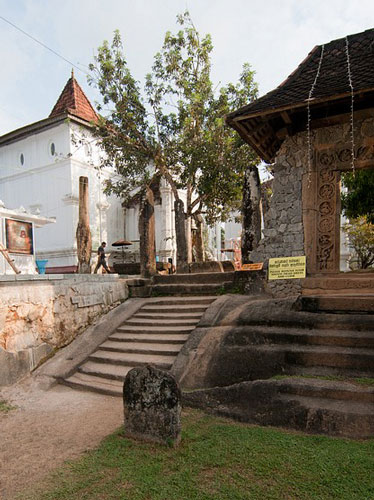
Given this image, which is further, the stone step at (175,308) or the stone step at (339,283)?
the stone step at (175,308)

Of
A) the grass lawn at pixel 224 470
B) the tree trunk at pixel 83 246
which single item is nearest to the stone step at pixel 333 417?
the grass lawn at pixel 224 470

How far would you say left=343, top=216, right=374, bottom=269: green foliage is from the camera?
14.9 meters

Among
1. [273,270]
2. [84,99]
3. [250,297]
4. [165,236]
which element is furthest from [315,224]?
[84,99]

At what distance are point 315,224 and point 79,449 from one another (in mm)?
5737

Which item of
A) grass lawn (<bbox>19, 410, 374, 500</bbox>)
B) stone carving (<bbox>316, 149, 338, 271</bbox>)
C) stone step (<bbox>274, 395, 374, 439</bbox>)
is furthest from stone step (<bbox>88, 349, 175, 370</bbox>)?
stone carving (<bbox>316, 149, 338, 271</bbox>)

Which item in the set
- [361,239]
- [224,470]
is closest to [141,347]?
[224,470]

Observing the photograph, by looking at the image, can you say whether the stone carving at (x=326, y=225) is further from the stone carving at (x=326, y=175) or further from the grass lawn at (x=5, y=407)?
the grass lawn at (x=5, y=407)

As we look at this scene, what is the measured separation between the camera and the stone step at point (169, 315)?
19.8ft

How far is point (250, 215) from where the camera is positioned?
756cm

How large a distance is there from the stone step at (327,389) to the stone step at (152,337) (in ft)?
6.95

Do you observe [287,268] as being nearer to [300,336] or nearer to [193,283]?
[193,283]

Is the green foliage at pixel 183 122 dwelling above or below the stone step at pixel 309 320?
above

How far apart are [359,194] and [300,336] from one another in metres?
Result: 8.78

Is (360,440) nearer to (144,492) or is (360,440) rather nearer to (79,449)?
(144,492)
